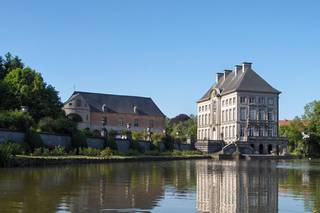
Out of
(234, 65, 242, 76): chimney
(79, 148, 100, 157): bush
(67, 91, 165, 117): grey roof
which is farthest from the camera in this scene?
(67, 91, 165, 117): grey roof

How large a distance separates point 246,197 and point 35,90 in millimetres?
50203

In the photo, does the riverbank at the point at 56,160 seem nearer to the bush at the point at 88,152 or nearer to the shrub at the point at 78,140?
the bush at the point at 88,152

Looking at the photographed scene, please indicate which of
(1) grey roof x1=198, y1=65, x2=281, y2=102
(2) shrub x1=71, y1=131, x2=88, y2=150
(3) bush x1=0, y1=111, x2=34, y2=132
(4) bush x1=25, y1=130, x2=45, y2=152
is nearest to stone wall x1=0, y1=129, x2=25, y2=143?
(4) bush x1=25, y1=130, x2=45, y2=152

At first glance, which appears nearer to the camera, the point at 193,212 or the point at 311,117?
the point at 193,212

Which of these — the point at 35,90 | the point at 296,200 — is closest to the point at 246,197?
the point at 296,200

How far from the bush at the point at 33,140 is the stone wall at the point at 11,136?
1.43ft

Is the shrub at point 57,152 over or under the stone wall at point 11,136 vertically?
under

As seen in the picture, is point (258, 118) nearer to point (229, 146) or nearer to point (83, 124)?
point (229, 146)

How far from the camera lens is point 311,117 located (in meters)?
106

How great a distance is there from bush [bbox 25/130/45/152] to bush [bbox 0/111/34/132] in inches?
20.1

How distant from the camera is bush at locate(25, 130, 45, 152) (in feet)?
145

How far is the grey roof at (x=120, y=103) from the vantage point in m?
112

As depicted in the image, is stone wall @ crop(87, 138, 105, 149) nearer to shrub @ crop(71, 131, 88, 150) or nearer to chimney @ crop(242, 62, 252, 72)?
shrub @ crop(71, 131, 88, 150)

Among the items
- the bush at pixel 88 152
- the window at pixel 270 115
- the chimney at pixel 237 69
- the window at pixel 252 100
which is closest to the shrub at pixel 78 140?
the bush at pixel 88 152
